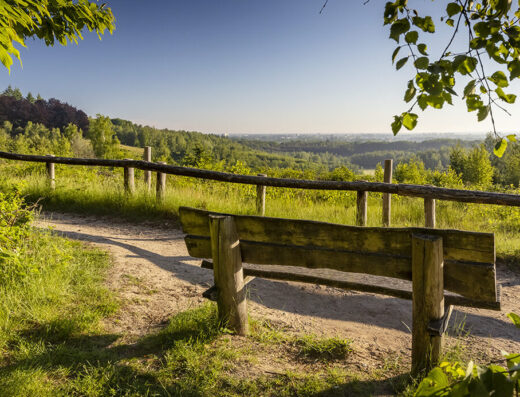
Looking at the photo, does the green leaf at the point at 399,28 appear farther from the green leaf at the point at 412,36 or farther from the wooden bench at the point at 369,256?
the wooden bench at the point at 369,256

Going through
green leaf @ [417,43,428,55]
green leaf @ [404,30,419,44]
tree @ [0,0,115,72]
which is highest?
tree @ [0,0,115,72]

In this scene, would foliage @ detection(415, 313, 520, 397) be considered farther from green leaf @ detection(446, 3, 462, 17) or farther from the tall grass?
the tall grass

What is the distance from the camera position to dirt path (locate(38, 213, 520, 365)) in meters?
3.38

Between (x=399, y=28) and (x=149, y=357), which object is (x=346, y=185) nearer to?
(x=149, y=357)

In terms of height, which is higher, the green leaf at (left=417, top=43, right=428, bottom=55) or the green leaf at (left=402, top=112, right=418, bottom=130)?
the green leaf at (left=417, top=43, right=428, bottom=55)

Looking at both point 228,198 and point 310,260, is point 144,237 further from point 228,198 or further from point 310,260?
point 310,260

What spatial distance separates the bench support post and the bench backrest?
0.29ft

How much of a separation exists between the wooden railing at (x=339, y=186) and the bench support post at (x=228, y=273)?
3.37 meters

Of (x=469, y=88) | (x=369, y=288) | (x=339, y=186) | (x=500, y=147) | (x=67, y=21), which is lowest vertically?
(x=369, y=288)

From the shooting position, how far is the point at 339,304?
14.3ft

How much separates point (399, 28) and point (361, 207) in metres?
5.35

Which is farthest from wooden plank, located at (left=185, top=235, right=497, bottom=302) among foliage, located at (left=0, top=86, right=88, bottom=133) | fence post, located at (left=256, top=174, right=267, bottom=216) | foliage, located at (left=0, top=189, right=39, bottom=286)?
foliage, located at (left=0, top=86, right=88, bottom=133)

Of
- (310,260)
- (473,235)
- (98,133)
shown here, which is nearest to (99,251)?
(310,260)

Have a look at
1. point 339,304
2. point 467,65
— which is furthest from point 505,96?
point 339,304
